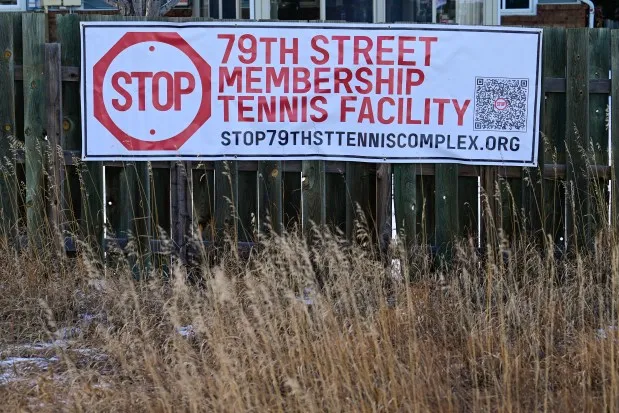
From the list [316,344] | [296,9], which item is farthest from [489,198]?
[296,9]

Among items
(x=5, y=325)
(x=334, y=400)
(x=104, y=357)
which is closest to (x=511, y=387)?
(x=334, y=400)

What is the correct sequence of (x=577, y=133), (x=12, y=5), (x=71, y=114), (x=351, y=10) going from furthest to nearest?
(x=12, y=5), (x=351, y=10), (x=71, y=114), (x=577, y=133)

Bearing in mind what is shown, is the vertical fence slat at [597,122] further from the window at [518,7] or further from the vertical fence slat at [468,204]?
the window at [518,7]

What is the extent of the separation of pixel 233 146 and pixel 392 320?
2.09 meters

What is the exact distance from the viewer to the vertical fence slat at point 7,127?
7.40m

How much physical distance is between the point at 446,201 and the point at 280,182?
1185 mm

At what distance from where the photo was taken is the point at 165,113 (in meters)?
7.29

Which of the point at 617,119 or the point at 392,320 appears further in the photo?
the point at 617,119

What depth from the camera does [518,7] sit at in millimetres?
16031

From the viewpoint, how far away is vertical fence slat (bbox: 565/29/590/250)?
7199 mm

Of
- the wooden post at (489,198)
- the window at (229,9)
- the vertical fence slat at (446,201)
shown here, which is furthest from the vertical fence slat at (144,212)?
the window at (229,9)

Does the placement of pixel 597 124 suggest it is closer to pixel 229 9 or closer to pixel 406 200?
pixel 406 200

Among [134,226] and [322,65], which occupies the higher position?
[322,65]

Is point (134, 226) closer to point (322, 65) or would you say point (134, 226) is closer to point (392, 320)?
point (322, 65)
